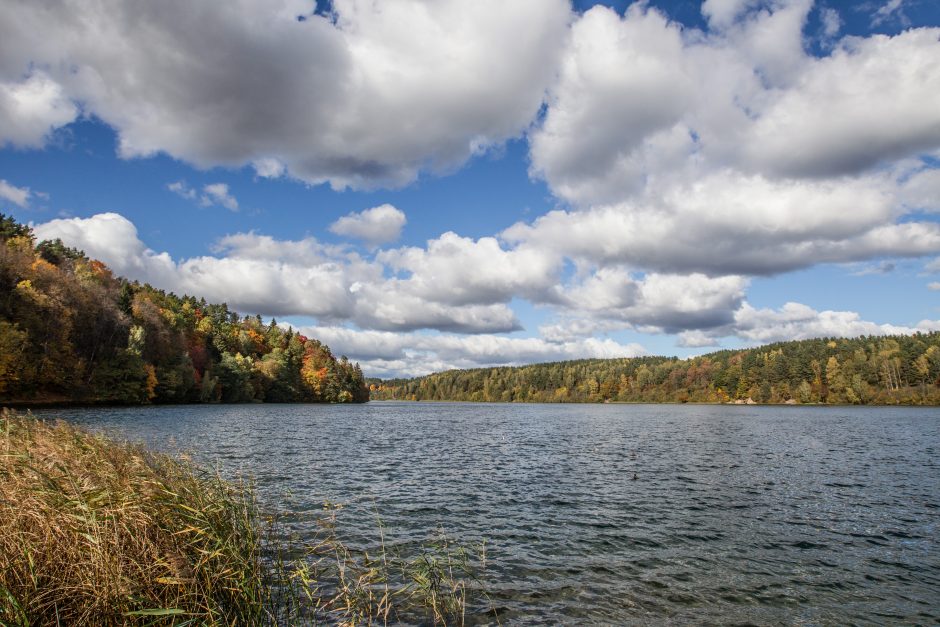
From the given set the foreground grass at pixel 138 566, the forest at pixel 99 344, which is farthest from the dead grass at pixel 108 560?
the forest at pixel 99 344

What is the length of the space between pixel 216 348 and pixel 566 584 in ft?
508

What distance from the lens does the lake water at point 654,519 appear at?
1375 cm

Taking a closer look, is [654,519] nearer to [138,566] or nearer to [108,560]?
[138,566]

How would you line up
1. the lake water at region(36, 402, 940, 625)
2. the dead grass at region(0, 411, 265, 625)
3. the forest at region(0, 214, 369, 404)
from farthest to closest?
the forest at region(0, 214, 369, 404), the lake water at region(36, 402, 940, 625), the dead grass at region(0, 411, 265, 625)

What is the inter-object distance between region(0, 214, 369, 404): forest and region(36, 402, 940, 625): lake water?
149 ft

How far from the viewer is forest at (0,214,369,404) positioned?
70312 millimetres

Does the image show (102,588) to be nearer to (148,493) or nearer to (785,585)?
(148,493)

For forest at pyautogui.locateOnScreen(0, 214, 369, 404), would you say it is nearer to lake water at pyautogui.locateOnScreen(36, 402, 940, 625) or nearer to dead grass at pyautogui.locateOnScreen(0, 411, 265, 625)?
lake water at pyautogui.locateOnScreen(36, 402, 940, 625)

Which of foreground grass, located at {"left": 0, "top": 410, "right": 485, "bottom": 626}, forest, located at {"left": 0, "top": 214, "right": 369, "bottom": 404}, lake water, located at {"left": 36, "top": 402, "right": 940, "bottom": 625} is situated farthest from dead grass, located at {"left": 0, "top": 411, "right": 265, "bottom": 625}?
forest, located at {"left": 0, "top": 214, "right": 369, "bottom": 404}

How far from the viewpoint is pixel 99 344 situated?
285 feet

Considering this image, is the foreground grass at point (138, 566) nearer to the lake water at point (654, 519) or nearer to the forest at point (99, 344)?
the lake water at point (654, 519)

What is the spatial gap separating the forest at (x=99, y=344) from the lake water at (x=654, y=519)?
149 ft

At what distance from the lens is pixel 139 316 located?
4144 inches

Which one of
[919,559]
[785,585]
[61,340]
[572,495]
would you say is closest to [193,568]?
[785,585]
